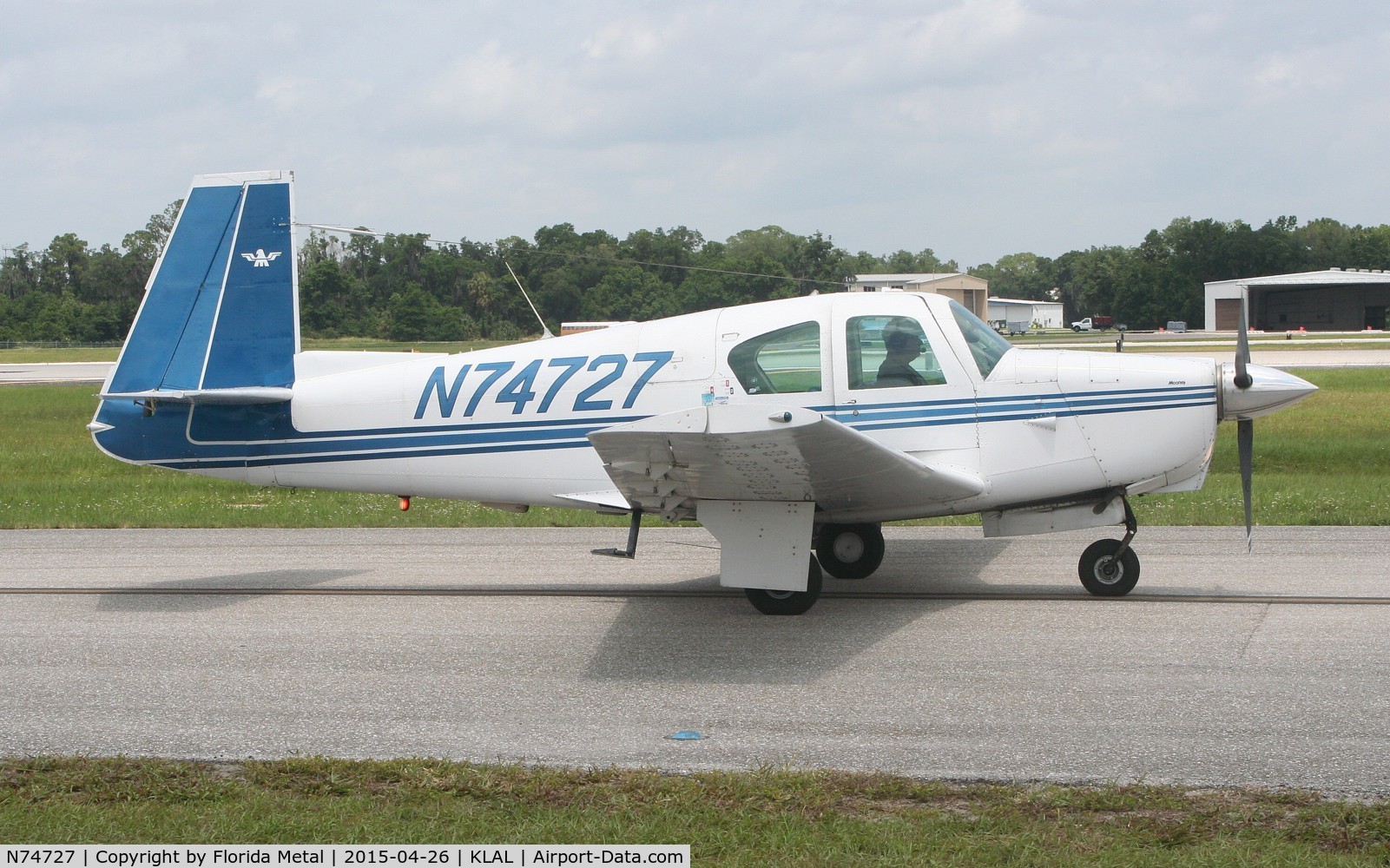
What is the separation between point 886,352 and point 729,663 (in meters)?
2.54

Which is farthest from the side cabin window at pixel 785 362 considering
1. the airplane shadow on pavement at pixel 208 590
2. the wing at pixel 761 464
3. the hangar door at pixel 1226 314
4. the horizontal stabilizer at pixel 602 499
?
the hangar door at pixel 1226 314

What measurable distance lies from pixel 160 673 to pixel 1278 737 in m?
6.16

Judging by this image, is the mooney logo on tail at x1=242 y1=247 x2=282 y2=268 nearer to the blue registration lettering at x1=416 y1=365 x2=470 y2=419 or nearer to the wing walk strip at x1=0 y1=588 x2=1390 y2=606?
the blue registration lettering at x1=416 y1=365 x2=470 y2=419

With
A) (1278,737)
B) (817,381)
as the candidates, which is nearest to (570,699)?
(817,381)

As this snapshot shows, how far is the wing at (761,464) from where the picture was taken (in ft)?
22.3

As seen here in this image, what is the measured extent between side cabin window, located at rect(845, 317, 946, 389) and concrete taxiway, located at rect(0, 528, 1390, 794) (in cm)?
164

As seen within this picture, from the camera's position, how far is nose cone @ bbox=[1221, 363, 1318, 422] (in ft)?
27.6

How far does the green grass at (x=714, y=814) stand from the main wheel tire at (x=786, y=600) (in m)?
3.24

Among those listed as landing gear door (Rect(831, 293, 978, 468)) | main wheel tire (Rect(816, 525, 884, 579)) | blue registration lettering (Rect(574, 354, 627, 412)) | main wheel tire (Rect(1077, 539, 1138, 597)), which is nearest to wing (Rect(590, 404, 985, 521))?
landing gear door (Rect(831, 293, 978, 468))

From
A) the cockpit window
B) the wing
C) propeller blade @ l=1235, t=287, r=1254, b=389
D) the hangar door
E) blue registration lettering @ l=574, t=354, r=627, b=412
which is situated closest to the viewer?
the wing

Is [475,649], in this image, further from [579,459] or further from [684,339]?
[684,339]

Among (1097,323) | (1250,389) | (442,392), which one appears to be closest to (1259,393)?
(1250,389)

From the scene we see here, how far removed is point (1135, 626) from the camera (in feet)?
26.3

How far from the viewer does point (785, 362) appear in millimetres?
8664
